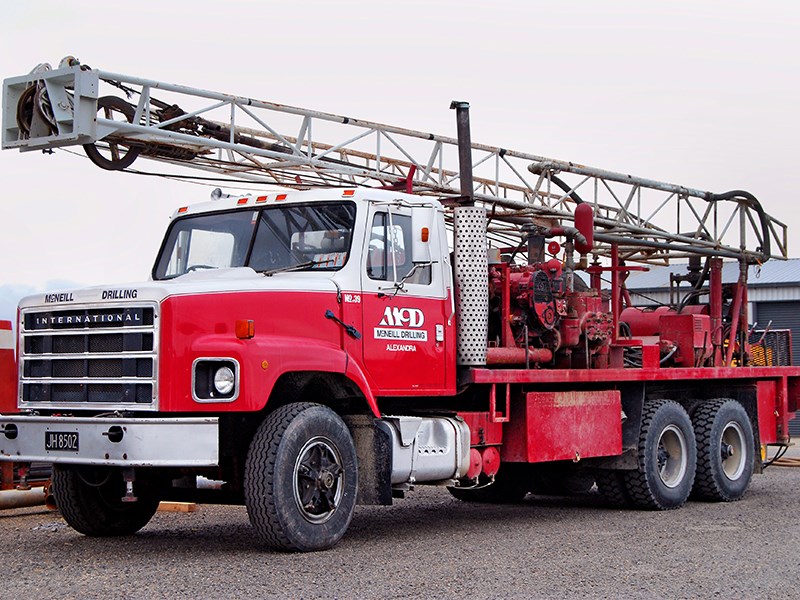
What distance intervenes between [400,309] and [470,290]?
3.38ft

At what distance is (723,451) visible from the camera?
15133 millimetres

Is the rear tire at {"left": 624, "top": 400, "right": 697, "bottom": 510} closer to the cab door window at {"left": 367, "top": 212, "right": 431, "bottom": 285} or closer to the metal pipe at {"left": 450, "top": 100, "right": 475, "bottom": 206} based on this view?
the metal pipe at {"left": 450, "top": 100, "right": 475, "bottom": 206}

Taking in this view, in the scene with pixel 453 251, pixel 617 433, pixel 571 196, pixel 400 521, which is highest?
pixel 571 196

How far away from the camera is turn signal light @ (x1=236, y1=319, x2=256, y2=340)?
9016 mm

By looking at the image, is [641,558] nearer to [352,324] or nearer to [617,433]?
[352,324]

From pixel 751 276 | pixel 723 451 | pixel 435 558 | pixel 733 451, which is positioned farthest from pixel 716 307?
pixel 751 276

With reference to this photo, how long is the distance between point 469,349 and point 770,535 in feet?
10.8

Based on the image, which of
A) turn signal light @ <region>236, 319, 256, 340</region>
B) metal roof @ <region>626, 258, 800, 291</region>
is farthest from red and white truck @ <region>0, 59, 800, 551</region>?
metal roof @ <region>626, 258, 800, 291</region>

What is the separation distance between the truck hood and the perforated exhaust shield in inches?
67.2

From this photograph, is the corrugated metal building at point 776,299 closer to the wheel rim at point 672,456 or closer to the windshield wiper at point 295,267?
the wheel rim at point 672,456

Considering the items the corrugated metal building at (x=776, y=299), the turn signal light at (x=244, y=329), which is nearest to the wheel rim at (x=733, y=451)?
the turn signal light at (x=244, y=329)

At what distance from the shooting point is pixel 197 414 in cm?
903

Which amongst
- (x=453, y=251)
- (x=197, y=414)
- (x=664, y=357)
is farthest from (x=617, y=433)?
(x=197, y=414)

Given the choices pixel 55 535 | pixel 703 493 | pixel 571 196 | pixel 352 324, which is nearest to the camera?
pixel 352 324
